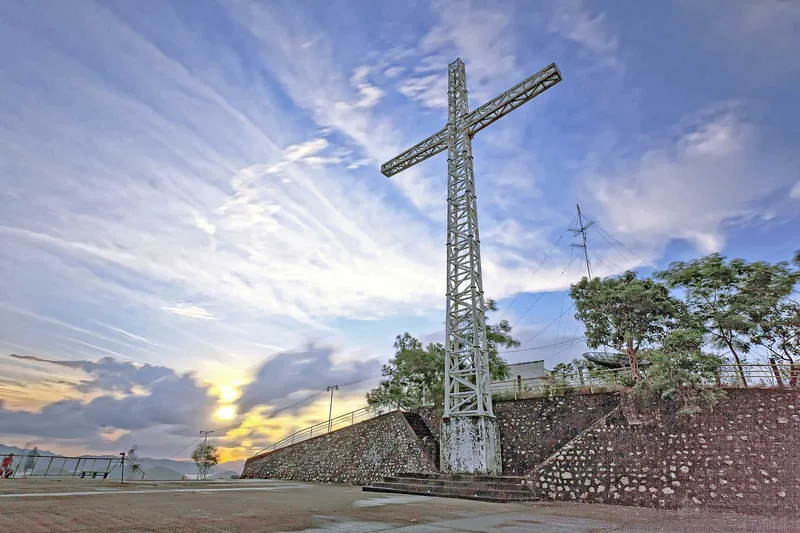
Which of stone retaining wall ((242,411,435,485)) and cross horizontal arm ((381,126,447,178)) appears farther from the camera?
cross horizontal arm ((381,126,447,178))

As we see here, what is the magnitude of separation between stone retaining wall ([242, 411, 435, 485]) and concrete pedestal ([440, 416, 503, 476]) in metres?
2.54

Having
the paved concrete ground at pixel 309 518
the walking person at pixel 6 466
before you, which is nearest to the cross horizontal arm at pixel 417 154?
the paved concrete ground at pixel 309 518

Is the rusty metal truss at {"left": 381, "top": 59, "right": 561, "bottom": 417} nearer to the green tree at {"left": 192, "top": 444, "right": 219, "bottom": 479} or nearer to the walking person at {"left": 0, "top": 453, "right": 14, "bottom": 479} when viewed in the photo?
the walking person at {"left": 0, "top": 453, "right": 14, "bottom": 479}

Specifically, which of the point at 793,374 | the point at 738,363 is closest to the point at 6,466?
the point at 738,363

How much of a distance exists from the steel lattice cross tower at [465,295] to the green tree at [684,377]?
5.25 m

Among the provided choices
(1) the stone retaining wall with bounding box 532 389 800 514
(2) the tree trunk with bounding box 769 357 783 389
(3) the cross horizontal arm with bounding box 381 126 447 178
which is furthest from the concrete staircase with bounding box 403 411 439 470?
(3) the cross horizontal arm with bounding box 381 126 447 178

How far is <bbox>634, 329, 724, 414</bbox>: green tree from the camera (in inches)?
472

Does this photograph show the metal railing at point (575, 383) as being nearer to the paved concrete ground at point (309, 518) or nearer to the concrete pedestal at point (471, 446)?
the concrete pedestal at point (471, 446)

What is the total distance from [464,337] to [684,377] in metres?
7.50

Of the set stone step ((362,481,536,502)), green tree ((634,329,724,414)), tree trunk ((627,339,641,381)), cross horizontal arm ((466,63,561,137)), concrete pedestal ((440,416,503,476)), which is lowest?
stone step ((362,481,536,502))

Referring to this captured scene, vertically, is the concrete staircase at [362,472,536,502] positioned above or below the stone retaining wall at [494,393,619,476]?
below

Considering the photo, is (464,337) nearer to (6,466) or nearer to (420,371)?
(420,371)

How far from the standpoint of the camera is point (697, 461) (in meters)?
11.3

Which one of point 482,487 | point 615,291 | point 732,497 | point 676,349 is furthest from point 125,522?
point 615,291
